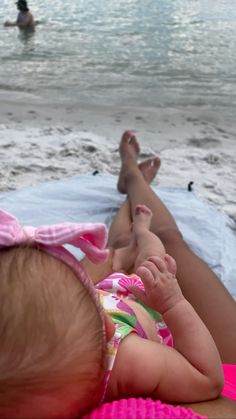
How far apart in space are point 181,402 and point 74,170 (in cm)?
221

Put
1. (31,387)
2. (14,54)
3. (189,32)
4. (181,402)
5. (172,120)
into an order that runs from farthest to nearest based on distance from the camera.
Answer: (189,32) < (14,54) < (172,120) < (181,402) < (31,387)

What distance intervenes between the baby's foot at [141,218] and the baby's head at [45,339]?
113 cm

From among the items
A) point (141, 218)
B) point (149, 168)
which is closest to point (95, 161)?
point (149, 168)

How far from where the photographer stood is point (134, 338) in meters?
1.26

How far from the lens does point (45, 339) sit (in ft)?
2.94

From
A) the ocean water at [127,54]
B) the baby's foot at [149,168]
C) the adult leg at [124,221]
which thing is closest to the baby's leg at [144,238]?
the adult leg at [124,221]

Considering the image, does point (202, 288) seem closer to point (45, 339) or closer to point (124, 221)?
point (124, 221)

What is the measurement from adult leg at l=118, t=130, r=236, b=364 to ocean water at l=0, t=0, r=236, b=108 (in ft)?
10.2

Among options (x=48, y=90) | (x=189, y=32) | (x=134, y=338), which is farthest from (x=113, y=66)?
(x=134, y=338)

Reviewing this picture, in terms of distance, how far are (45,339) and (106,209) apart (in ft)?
6.06

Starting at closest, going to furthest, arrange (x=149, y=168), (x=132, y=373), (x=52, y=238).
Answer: (x=52, y=238) → (x=132, y=373) → (x=149, y=168)

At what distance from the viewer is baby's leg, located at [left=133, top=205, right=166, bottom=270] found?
1917 mm

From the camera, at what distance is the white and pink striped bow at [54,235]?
3.27 feet

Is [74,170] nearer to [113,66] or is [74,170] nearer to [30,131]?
[30,131]
